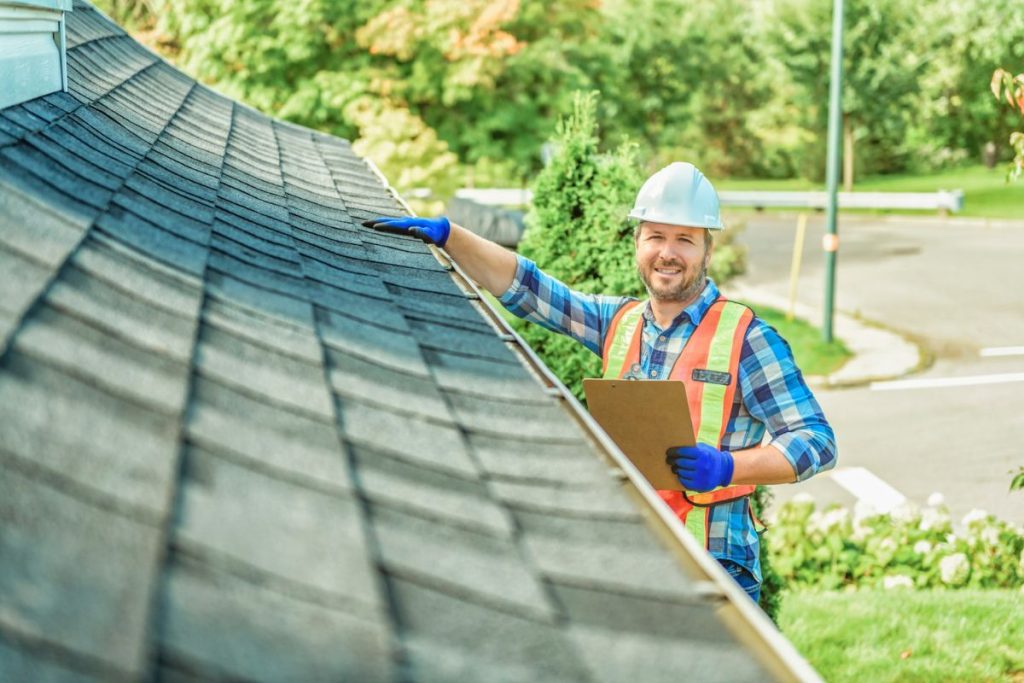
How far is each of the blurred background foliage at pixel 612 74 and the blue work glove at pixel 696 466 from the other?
3.76m

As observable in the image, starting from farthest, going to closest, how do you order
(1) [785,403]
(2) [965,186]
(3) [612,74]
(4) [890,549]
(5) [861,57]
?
(2) [965,186], (5) [861,57], (3) [612,74], (4) [890,549], (1) [785,403]

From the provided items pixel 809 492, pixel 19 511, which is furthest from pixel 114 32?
pixel 809 492

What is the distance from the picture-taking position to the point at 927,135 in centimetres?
4291

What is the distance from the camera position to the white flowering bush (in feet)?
24.9

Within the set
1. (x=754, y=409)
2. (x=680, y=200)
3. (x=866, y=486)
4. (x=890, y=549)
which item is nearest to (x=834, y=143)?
(x=866, y=486)

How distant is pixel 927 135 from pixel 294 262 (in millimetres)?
43834

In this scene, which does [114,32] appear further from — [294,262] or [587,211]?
[294,262]

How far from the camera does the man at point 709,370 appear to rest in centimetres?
357

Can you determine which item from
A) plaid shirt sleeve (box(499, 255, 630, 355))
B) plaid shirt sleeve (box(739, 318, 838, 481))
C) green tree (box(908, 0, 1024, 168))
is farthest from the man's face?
green tree (box(908, 0, 1024, 168))

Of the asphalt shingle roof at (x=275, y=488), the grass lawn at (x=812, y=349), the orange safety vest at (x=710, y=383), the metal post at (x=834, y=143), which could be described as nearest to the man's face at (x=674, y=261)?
the orange safety vest at (x=710, y=383)

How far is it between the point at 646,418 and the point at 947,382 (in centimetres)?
1173

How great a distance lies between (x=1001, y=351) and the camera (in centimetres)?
1560

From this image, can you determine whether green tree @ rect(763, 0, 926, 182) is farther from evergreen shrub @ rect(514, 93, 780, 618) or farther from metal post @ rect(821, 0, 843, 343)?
evergreen shrub @ rect(514, 93, 780, 618)

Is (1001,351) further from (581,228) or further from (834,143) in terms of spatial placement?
(581,228)
